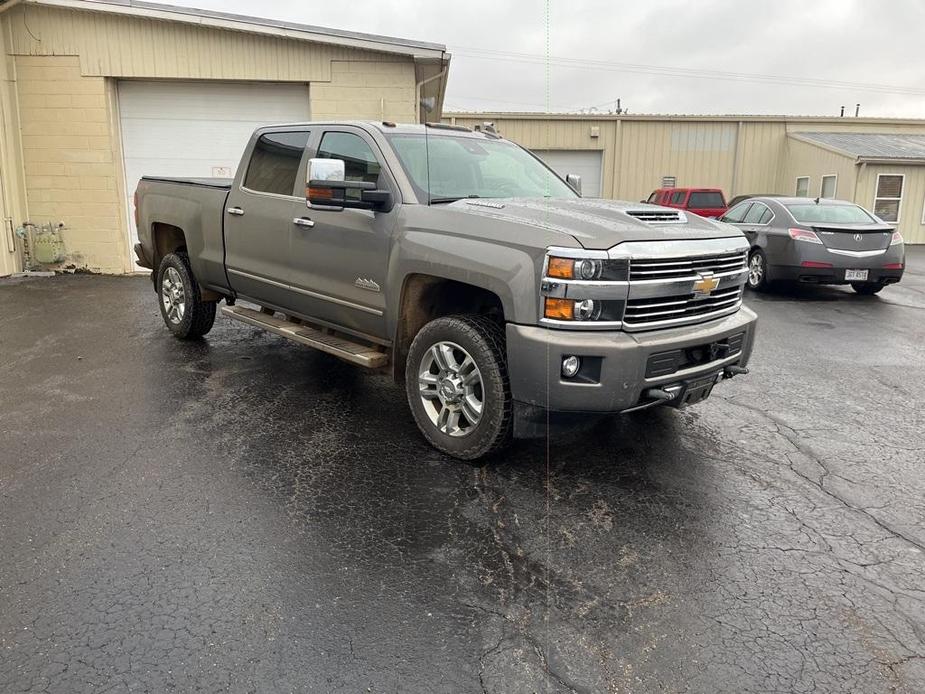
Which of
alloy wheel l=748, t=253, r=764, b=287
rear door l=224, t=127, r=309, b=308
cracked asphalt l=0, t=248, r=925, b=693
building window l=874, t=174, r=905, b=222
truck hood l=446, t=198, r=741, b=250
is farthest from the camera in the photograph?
building window l=874, t=174, r=905, b=222

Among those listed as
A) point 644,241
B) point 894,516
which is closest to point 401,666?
point 644,241

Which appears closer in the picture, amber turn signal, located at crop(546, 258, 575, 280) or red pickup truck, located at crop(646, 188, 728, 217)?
amber turn signal, located at crop(546, 258, 575, 280)

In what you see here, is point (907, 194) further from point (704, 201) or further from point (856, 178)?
point (704, 201)

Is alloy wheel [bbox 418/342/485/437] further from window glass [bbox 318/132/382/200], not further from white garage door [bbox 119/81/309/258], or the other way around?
white garage door [bbox 119/81/309/258]

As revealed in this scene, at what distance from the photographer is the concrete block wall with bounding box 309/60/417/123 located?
38.9 feet

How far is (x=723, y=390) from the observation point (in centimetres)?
580

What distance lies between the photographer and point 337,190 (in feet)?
14.7

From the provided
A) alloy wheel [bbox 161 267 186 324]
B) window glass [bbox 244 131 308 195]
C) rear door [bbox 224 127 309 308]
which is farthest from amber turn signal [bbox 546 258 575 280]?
alloy wheel [bbox 161 267 186 324]

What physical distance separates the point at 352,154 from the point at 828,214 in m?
8.72

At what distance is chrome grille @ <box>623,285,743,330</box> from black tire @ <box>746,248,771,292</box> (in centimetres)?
745

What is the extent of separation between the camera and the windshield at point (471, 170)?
15.4 feet

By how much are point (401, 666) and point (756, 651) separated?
1301 mm

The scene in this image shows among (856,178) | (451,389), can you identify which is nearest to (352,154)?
(451,389)

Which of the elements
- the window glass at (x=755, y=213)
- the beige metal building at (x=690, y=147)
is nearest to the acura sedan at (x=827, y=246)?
the window glass at (x=755, y=213)
